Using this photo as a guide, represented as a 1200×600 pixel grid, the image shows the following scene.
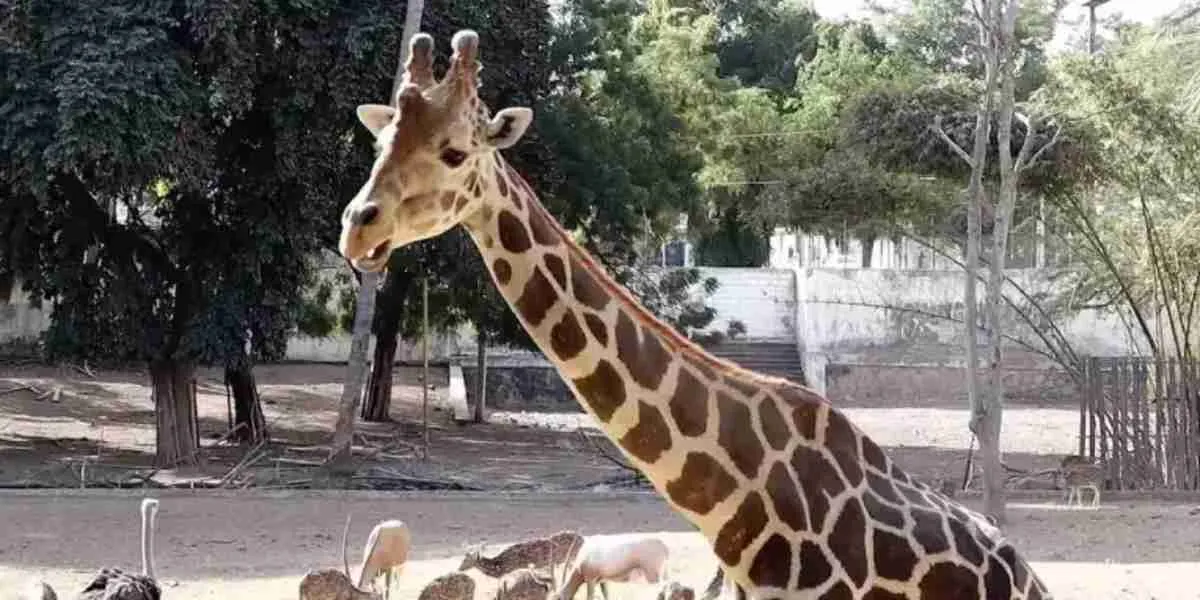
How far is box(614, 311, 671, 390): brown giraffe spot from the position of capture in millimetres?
4684

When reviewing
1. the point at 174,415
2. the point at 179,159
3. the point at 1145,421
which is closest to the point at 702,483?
the point at 179,159

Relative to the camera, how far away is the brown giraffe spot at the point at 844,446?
15.8ft

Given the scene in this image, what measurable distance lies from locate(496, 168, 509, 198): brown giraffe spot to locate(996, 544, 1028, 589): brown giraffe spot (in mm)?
2000

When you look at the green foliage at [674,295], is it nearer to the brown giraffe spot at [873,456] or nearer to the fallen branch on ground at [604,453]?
the fallen branch on ground at [604,453]

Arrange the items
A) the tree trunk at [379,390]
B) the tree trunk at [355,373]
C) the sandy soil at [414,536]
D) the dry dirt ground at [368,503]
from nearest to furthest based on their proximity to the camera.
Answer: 1. the sandy soil at [414,536]
2. the dry dirt ground at [368,503]
3. the tree trunk at [355,373]
4. the tree trunk at [379,390]

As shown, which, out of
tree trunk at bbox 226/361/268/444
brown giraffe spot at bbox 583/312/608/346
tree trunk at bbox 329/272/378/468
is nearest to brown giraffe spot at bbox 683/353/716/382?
brown giraffe spot at bbox 583/312/608/346

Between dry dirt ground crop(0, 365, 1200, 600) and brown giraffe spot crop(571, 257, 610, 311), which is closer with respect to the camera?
brown giraffe spot crop(571, 257, 610, 311)

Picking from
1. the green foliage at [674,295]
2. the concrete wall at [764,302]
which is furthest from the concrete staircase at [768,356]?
the green foliage at [674,295]

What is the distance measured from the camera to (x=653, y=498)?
17.4 m

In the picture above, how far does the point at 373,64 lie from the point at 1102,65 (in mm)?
8797

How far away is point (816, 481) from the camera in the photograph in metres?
4.74

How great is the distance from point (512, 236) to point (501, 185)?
0.16m

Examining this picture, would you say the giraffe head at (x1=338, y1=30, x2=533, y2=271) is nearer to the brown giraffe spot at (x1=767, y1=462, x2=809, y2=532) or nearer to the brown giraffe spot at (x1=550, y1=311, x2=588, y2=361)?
the brown giraffe spot at (x1=550, y1=311, x2=588, y2=361)

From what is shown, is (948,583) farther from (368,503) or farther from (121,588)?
(368,503)
